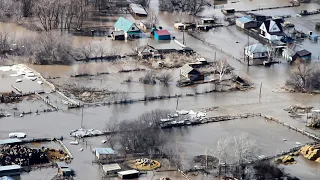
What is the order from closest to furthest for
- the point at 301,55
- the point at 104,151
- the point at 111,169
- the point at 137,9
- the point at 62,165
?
the point at 111,169 → the point at 62,165 → the point at 104,151 → the point at 301,55 → the point at 137,9

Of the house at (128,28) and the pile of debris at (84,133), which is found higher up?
the house at (128,28)

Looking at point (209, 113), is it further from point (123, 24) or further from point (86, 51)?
point (123, 24)

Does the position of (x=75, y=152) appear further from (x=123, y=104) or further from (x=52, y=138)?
(x=123, y=104)

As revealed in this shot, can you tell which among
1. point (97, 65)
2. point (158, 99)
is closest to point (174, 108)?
point (158, 99)

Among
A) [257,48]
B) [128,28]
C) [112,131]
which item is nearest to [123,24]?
[128,28]

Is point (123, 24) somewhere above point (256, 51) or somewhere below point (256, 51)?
above

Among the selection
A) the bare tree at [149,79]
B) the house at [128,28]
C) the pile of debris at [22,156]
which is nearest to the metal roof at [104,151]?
the pile of debris at [22,156]

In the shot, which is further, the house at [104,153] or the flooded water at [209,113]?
the flooded water at [209,113]

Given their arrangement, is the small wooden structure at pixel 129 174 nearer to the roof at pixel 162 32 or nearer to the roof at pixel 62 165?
the roof at pixel 62 165
